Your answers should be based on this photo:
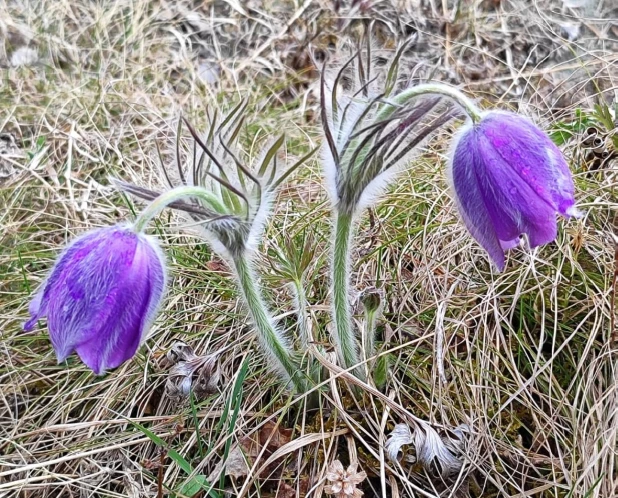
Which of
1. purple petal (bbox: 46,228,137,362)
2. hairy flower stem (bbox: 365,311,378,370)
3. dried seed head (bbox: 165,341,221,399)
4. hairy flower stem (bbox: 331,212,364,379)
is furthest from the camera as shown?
dried seed head (bbox: 165,341,221,399)

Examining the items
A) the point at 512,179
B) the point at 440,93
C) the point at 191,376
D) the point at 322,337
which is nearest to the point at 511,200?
the point at 512,179

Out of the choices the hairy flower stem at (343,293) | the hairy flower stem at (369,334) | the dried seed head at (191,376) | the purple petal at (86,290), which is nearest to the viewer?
the purple petal at (86,290)

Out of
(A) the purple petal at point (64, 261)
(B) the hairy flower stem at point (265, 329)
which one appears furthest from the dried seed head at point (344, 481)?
(A) the purple petal at point (64, 261)

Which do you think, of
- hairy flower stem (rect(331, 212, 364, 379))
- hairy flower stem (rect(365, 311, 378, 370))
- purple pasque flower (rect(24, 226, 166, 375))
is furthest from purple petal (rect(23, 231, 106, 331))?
hairy flower stem (rect(365, 311, 378, 370))

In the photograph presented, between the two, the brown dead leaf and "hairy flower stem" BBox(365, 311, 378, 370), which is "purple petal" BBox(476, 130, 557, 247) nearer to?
"hairy flower stem" BBox(365, 311, 378, 370)

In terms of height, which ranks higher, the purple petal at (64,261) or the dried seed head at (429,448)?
the purple petal at (64,261)

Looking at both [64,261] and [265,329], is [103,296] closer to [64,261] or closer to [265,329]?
[64,261]

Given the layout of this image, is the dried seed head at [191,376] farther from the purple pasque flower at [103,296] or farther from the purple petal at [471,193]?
the purple petal at [471,193]
